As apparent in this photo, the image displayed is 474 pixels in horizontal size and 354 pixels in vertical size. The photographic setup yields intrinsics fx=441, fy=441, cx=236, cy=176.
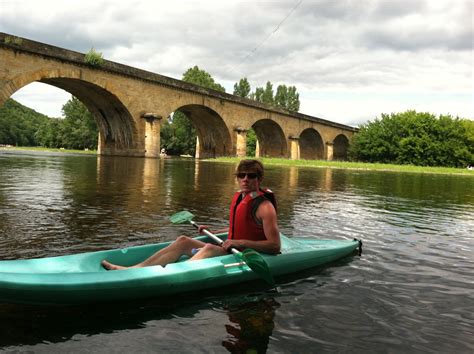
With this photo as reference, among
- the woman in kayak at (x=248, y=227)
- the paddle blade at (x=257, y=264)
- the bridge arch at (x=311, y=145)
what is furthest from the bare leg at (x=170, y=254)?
the bridge arch at (x=311, y=145)

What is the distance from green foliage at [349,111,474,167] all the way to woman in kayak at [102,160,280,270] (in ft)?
136

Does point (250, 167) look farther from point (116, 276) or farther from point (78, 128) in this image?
point (78, 128)

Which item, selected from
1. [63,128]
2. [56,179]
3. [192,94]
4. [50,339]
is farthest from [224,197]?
[63,128]

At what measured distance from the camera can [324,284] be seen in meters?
4.42

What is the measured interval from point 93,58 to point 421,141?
103ft

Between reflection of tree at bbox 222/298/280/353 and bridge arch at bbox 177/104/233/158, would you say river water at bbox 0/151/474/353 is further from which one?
bridge arch at bbox 177/104/233/158

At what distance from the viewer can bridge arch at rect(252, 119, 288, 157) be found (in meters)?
46.4

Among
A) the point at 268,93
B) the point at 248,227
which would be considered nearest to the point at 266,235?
the point at 248,227

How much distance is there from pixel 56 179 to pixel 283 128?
3492cm

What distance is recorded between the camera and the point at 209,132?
40500 mm

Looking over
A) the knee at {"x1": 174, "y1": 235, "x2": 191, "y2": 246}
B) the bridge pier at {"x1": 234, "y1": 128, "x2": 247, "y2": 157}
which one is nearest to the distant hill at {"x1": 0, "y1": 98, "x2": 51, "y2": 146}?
the bridge pier at {"x1": 234, "y1": 128, "x2": 247, "y2": 157}

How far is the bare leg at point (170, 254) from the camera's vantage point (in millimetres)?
3979

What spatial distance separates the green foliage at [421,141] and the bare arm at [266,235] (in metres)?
41.3

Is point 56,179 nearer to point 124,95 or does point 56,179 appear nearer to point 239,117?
point 124,95
